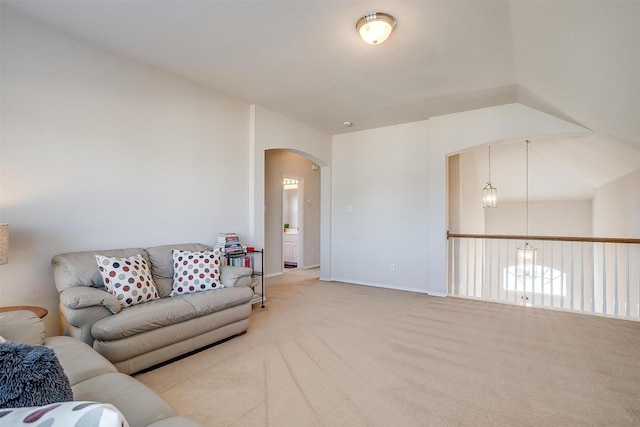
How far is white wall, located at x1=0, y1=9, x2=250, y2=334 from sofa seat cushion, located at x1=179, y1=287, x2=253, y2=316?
99cm

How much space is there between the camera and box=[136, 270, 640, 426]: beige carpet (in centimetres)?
188

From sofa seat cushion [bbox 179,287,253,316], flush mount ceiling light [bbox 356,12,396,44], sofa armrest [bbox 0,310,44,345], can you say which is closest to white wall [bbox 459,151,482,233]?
flush mount ceiling light [bbox 356,12,396,44]

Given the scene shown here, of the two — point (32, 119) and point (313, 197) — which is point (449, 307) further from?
point (32, 119)

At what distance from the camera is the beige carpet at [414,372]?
Result: 6.16ft

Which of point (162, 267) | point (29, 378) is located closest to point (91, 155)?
point (162, 267)

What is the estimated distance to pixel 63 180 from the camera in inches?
107

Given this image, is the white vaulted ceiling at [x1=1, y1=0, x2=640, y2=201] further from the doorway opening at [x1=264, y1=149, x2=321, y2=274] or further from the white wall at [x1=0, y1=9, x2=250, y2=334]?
the doorway opening at [x1=264, y1=149, x2=321, y2=274]

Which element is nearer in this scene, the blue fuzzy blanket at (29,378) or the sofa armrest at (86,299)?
the blue fuzzy blanket at (29,378)

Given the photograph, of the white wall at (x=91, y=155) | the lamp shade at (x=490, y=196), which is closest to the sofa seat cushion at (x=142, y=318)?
the white wall at (x=91, y=155)

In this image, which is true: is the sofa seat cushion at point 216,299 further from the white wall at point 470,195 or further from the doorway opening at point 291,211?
the white wall at point 470,195

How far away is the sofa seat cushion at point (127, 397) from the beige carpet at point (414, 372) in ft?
1.87

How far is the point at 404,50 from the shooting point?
290 centimetres

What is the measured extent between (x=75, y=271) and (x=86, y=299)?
494 millimetres

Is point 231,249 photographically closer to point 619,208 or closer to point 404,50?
point 404,50
